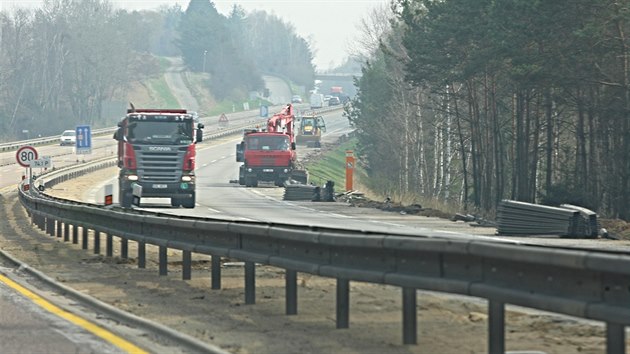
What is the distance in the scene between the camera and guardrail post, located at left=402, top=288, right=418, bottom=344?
11320mm

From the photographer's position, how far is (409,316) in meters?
11.4

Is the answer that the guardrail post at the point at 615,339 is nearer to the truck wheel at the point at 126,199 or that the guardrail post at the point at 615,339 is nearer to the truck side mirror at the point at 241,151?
the truck wheel at the point at 126,199

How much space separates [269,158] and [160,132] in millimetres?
26282

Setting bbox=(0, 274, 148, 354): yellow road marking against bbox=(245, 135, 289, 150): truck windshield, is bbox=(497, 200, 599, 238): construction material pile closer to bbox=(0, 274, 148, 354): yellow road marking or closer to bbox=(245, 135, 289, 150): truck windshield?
bbox=(0, 274, 148, 354): yellow road marking

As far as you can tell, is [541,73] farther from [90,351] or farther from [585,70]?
[90,351]

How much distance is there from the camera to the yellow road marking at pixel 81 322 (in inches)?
456

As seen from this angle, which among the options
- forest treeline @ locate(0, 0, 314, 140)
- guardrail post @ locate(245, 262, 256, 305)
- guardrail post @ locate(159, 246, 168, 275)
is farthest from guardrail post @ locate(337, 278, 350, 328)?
forest treeline @ locate(0, 0, 314, 140)

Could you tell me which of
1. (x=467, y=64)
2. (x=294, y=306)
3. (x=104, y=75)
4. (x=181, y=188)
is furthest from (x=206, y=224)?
(x=104, y=75)

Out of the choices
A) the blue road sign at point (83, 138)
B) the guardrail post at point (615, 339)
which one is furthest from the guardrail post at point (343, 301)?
the blue road sign at point (83, 138)

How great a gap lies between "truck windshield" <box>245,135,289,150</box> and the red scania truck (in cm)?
2340

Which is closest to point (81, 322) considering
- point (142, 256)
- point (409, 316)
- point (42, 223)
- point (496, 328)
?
point (409, 316)

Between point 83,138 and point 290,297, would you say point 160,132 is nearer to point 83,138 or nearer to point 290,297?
point 83,138

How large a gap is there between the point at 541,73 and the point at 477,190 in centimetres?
1739

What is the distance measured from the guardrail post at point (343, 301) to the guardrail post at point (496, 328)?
2.73 m
